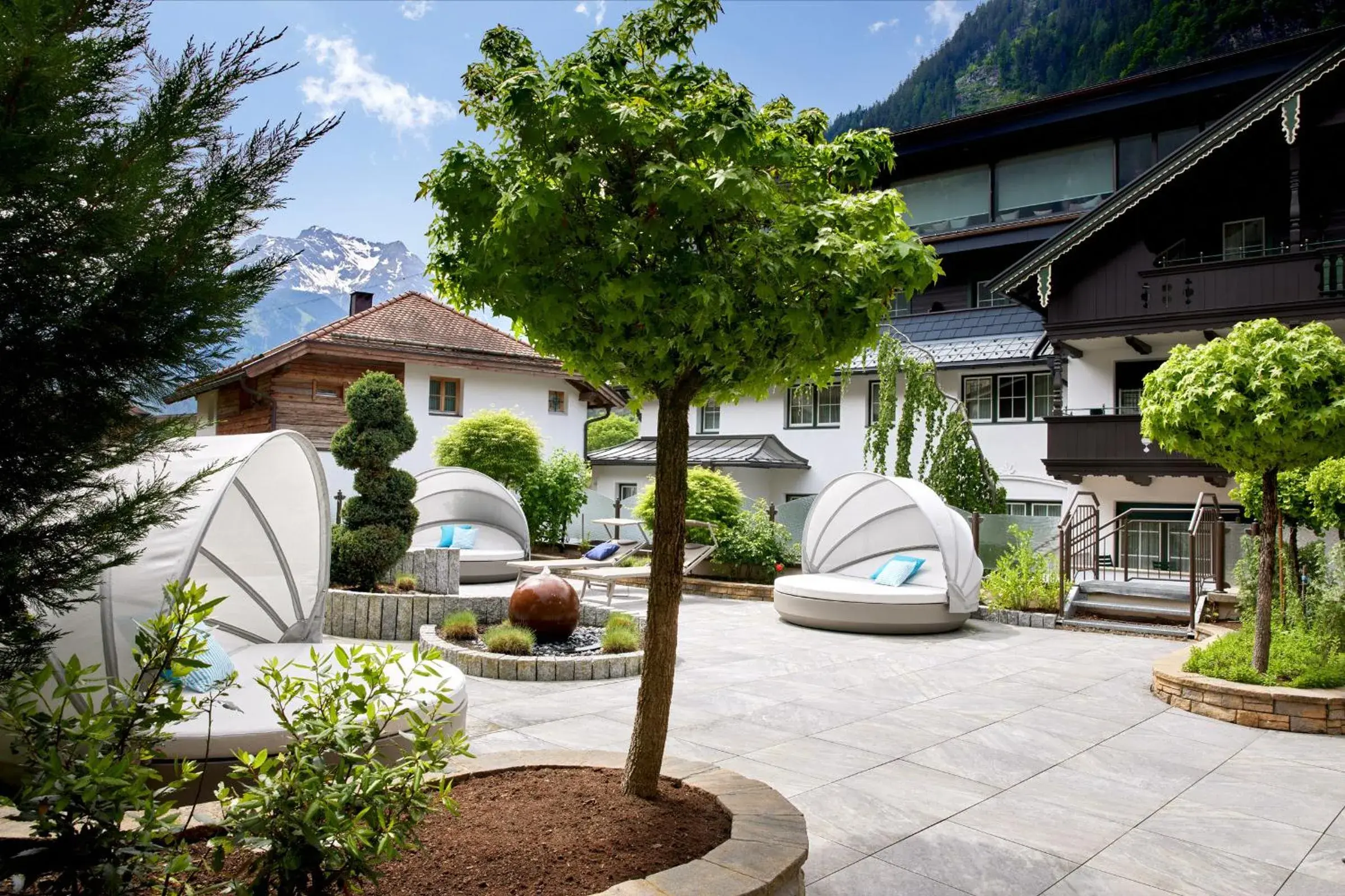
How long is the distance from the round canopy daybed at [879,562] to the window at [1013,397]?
8.25 m

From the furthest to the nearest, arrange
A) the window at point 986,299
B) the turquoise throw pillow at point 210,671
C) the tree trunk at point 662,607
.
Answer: the window at point 986,299
the turquoise throw pillow at point 210,671
the tree trunk at point 662,607

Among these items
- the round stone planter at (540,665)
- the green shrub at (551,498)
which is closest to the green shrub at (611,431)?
the green shrub at (551,498)

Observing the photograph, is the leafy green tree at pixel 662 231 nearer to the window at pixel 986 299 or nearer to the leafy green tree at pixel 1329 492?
the leafy green tree at pixel 1329 492

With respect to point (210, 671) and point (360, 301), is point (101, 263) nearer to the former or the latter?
point (210, 671)

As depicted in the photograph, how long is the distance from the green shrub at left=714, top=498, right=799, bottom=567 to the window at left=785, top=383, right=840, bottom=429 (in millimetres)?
7067

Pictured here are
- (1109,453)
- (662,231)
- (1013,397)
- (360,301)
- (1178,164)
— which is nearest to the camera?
(662,231)

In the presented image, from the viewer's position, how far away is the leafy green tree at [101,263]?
6.81 ft

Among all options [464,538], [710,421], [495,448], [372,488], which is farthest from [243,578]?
[710,421]

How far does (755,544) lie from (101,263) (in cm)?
1410

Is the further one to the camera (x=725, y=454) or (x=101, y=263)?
(x=725, y=454)

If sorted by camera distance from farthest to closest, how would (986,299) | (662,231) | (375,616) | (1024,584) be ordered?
(986,299) → (1024,584) → (375,616) → (662,231)

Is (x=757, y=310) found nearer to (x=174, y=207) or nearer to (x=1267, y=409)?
(x=174, y=207)

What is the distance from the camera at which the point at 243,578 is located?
642cm

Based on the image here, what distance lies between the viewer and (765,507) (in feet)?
56.2
